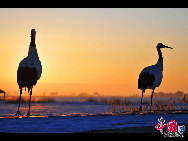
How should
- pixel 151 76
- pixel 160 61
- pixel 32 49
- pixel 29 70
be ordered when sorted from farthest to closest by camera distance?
1. pixel 160 61
2. pixel 151 76
3. pixel 32 49
4. pixel 29 70

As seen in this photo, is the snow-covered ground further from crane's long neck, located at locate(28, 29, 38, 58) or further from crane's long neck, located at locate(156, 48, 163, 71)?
crane's long neck, located at locate(156, 48, 163, 71)

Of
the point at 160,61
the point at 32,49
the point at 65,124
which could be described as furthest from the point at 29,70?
the point at 160,61

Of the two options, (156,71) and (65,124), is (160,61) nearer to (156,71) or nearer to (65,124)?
(156,71)

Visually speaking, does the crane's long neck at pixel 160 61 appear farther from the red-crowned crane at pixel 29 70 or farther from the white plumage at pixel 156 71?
the red-crowned crane at pixel 29 70

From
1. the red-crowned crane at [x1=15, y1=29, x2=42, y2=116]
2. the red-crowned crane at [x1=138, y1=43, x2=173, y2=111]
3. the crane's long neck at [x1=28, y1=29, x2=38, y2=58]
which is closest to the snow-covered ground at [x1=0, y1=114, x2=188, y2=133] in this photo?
the red-crowned crane at [x1=15, y1=29, x2=42, y2=116]

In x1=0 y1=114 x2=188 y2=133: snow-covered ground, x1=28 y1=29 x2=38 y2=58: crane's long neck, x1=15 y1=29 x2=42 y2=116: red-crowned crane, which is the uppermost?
x1=28 y1=29 x2=38 y2=58: crane's long neck

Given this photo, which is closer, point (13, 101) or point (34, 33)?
point (34, 33)

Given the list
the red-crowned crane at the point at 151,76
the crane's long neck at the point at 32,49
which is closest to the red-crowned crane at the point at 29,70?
the crane's long neck at the point at 32,49
